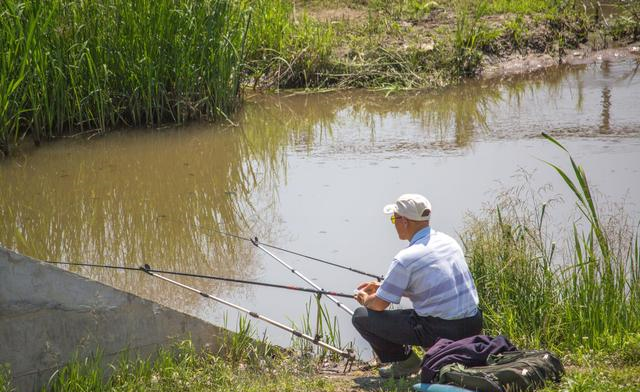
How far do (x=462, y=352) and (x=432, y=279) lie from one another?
0.43 metres

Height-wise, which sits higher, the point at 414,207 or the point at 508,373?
the point at 414,207

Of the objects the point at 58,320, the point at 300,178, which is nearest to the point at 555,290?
the point at 58,320

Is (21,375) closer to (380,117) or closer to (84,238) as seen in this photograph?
(84,238)

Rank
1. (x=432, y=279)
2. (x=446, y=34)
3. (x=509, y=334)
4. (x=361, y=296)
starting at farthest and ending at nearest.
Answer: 1. (x=446, y=34)
2. (x=509, y=334)
3. (x=361, y=296)
4. (x=432, y=279)

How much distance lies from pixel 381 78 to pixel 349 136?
7.78 feet

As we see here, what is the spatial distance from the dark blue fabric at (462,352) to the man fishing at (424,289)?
0.25 m

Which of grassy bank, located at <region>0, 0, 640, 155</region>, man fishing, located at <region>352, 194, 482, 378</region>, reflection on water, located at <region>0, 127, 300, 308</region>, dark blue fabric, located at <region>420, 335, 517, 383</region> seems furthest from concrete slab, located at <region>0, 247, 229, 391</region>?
grassy bank, located at <region>0, 0, 640, 155</region>

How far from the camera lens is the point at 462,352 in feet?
15.4

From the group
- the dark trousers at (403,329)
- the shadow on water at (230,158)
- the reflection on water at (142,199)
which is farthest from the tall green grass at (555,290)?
the reflection on water at (142,199)

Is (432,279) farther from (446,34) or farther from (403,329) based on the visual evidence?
(446,34)

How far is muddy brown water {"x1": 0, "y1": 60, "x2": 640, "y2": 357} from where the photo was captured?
7602mm

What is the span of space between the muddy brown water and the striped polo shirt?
1163 mm

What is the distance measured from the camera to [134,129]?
37.8 ft

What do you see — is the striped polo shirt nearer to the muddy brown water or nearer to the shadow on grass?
the shadow on grass
